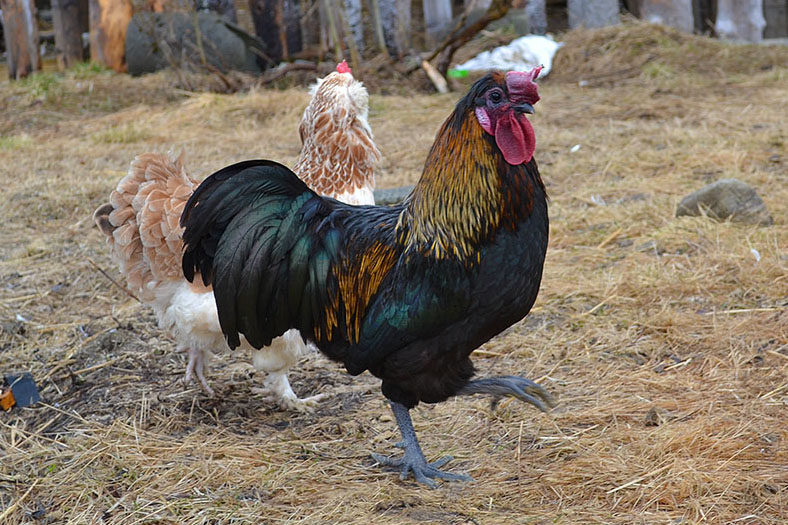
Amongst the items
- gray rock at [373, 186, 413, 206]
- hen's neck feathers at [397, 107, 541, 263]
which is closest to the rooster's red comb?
hen's neck feathers at [397, 107, 541, 263]

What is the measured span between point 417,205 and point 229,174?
770 mm

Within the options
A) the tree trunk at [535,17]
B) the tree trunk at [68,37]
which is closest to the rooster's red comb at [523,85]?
the tree trunk at [535,17]

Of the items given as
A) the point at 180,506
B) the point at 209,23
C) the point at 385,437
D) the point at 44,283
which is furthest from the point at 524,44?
the point at 180,506

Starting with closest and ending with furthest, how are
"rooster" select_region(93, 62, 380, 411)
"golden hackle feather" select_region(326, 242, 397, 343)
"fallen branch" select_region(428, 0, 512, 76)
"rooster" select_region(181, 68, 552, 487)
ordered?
"rooster" select_region(181, 68, 552, 487), "golden hackle feather" select_region(326, 242, 397, 343), "rooster" select_region(93, 62, 380, 411), "fallen branch" select_region(428, 0, 512, 76)

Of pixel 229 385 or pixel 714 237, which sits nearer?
pixel 229 385

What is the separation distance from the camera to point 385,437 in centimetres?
363

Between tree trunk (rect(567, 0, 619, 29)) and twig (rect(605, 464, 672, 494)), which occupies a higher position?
tree trunk (rect(567, 0, 619, 29))

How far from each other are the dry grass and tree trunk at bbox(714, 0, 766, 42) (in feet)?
22.2

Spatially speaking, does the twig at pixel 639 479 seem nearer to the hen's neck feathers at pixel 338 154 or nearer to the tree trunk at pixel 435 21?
the hen's neck feathers at pixel 338 154

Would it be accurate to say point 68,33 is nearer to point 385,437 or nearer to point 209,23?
point 209,23

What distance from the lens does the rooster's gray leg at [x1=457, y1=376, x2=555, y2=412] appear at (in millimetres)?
3152

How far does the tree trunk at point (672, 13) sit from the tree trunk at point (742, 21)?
562 millimetres

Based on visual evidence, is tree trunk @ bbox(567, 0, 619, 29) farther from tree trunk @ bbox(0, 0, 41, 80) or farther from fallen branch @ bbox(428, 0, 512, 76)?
tree trunk @ bbox(0, 0, 41, 80)

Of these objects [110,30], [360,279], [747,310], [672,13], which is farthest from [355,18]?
[360,279]
